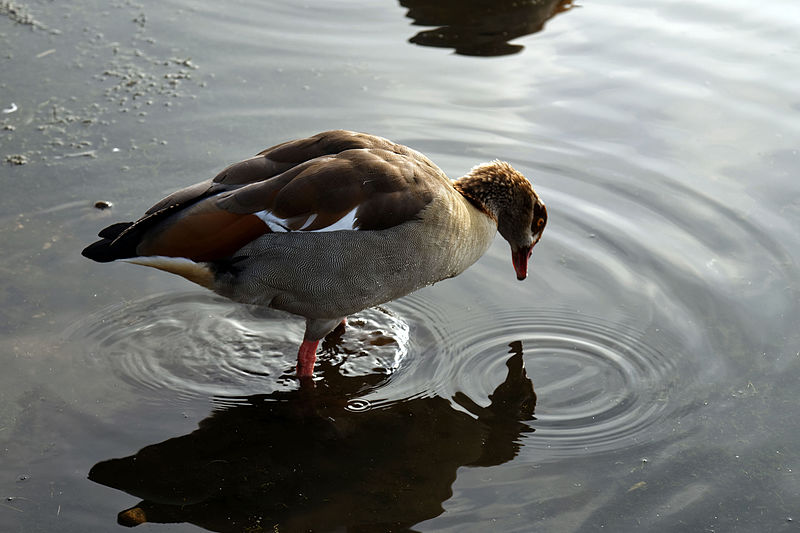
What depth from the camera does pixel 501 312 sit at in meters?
6.00

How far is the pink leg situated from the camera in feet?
17.6

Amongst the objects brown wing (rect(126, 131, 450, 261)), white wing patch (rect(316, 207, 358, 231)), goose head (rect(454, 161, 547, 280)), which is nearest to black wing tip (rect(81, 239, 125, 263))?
brown wing (rect(126, 131, 450, 261))

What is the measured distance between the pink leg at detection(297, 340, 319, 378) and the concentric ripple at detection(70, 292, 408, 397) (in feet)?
0.28

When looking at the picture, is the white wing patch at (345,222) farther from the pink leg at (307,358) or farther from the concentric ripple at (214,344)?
the concentric ripple at (214,344)

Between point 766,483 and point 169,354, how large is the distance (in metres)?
3.31

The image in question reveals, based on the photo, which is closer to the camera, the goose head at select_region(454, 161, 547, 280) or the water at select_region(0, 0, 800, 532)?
the water at select_region(0, 0, 800, 532)

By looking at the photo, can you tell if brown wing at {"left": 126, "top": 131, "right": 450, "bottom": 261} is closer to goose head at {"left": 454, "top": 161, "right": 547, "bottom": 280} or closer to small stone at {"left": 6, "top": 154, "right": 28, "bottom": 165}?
goose head at {"left": 454, "top": 161, "right": 547, "bottom": 280}

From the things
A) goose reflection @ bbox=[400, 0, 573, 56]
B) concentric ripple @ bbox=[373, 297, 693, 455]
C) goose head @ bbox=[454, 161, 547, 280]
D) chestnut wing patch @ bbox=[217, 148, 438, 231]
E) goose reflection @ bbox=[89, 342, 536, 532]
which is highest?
goose reflection @ bbox=[400, 0, 573, 56]

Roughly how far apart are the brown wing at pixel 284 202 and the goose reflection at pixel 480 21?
4097 mm

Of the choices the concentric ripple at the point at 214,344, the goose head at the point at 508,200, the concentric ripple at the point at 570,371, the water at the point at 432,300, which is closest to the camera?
the water at the point at 432,300

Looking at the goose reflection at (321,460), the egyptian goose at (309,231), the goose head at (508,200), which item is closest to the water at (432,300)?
the goose reflection at (321,460)

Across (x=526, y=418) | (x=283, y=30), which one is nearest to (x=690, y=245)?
(x=526, y=418)

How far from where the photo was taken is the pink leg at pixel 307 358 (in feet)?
17.6

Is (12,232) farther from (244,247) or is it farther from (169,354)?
(244,247)
